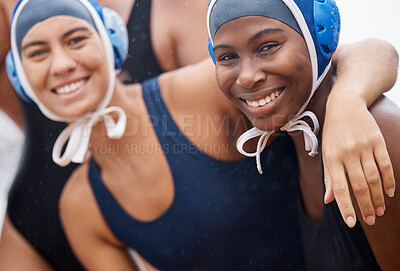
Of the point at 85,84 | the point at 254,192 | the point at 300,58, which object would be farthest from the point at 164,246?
the point at 300,58

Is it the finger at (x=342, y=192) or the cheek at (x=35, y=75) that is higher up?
the cheek at (x=35, y=75)

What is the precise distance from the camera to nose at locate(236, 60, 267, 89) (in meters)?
0.98

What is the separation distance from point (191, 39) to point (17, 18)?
455 millimetres

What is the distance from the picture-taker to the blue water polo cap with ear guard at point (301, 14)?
958 millimetres

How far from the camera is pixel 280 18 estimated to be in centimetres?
96

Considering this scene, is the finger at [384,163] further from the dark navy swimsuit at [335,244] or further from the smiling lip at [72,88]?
the smiling lip at [72,88]

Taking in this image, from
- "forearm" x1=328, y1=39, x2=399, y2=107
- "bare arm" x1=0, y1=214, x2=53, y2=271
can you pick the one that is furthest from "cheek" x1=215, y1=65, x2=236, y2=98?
"bare arm" x1=0, y1=214, x2=53, y2=271

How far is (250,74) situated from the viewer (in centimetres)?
98

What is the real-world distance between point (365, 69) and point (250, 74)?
0.83 feet

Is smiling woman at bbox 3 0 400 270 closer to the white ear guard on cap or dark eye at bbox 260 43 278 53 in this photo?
the white ear guard on cap

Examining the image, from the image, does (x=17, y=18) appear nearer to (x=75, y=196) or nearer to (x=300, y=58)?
(x=75, y=196)

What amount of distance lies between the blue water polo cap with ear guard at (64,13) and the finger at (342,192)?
673 mm

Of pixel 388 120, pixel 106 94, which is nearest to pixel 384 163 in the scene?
pixel 388 120

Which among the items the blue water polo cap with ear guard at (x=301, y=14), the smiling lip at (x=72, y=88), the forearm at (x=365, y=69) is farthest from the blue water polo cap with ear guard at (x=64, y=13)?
the forearm at (x=365, y=69)
